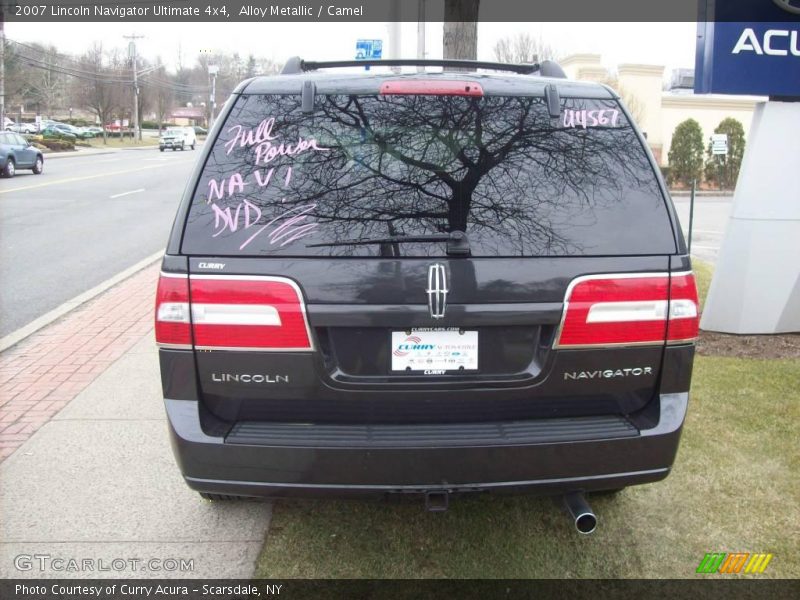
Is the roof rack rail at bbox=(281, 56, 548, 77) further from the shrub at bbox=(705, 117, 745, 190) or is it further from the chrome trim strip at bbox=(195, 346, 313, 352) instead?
the shrub at bbox=(705, 117, 745, 190)

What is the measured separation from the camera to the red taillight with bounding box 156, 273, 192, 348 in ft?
8.20

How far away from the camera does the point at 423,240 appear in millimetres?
2486

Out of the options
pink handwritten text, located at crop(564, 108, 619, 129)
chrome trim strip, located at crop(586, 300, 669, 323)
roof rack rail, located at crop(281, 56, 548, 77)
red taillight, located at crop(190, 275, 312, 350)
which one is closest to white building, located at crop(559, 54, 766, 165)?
roof rack rail, located at crop(281, 56, 548, 77)

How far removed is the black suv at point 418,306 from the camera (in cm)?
248

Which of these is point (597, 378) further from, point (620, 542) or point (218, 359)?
point (218, 359)

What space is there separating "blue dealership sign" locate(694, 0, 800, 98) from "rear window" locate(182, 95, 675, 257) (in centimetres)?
410

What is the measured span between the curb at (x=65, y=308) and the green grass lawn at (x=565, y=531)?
395cm

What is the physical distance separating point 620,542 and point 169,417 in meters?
2.11

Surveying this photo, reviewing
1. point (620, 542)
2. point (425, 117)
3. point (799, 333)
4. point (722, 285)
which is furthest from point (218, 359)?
point (799, 333)

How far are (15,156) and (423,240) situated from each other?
2807cm

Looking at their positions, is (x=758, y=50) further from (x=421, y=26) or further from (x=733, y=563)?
(x=421, y=26)

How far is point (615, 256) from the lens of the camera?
256 cm

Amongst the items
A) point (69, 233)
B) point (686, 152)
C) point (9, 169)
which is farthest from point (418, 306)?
point (686, 152)

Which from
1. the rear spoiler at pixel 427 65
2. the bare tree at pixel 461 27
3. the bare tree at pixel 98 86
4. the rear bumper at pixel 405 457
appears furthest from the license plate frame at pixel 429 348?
the bare tree at pixel 98 86
